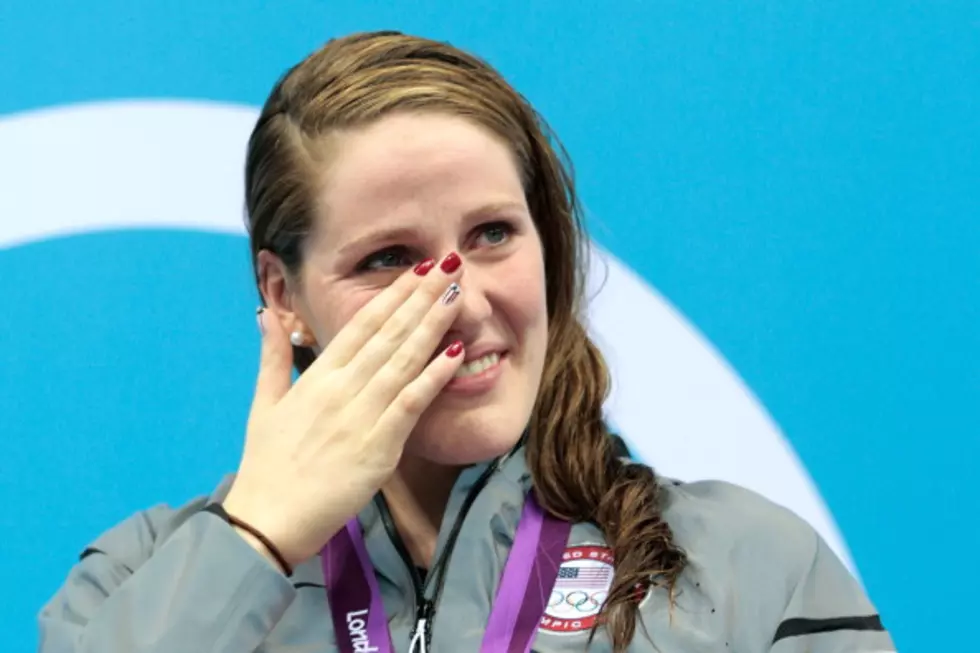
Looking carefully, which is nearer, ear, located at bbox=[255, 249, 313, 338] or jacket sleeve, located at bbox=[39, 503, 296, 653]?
jacket sleeve, located at bbox=[39, 503, 296, 653]

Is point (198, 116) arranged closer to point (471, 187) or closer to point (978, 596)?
point (471, 187)

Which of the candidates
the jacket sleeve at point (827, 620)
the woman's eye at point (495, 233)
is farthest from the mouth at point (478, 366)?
the jacket sleeve at point (827, 620)

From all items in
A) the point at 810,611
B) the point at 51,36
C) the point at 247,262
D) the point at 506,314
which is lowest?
the point at 810,611

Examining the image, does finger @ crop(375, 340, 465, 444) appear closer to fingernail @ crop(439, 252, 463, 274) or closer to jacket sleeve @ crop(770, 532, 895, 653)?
fingernail @ crop(439, 252, 463, 274)

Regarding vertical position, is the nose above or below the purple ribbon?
above

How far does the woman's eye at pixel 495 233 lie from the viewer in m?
1.00

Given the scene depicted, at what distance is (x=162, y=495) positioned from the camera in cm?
153

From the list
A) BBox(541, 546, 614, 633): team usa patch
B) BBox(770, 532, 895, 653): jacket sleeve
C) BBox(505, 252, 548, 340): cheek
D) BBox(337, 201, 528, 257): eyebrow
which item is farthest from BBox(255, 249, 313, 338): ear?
BBox(770, 532, 895, 653): jacket sleeve

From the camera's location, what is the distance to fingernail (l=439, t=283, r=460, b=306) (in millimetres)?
948

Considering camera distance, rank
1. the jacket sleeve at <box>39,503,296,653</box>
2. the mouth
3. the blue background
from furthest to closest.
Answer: the blue background → the mouth → the jacket sleeve at <box>39,503,296,653</box>

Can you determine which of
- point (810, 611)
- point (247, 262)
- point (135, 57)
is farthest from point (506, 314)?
point (135, 57)

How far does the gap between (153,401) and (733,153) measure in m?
0.87

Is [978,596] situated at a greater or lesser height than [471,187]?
lesser

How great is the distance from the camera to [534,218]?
113 cm
